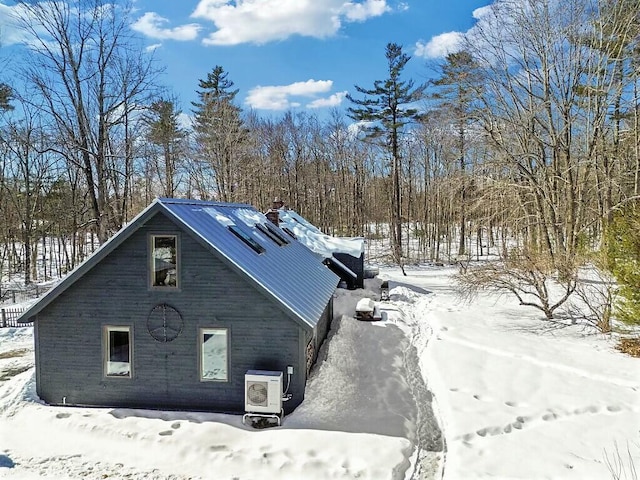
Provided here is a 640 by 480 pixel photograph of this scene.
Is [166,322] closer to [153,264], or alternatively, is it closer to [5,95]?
[153,264]

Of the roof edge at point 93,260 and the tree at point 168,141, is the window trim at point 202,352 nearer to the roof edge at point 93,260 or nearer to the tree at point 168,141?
the roof edge at point 93,260

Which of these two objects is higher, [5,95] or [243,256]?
[5,95]

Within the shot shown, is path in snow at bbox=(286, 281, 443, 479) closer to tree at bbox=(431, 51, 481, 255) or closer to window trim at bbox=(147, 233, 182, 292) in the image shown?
window trim at bbox=(147, 233, 182, 292)

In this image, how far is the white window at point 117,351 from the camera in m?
8.64

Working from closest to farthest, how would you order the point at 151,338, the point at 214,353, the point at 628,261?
the point at 214,353 < the point at 151,338 < the point at 628,261

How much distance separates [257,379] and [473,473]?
147 inches

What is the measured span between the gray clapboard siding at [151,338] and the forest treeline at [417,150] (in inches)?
334

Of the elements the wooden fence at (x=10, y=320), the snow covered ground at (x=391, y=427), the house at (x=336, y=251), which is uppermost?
the house at (x=336, y=251)

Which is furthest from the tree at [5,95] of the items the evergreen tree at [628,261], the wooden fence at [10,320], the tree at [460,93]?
the evergreen tree at [628,261]

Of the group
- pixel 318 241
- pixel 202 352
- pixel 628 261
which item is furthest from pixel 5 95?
pixel 628 261

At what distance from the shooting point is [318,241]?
1973 centimetres

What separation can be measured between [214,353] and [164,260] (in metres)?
2.07

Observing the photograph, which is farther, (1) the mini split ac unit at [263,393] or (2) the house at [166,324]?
(2) the house at [166,324]

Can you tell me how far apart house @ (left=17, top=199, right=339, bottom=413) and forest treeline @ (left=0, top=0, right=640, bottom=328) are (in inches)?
333
